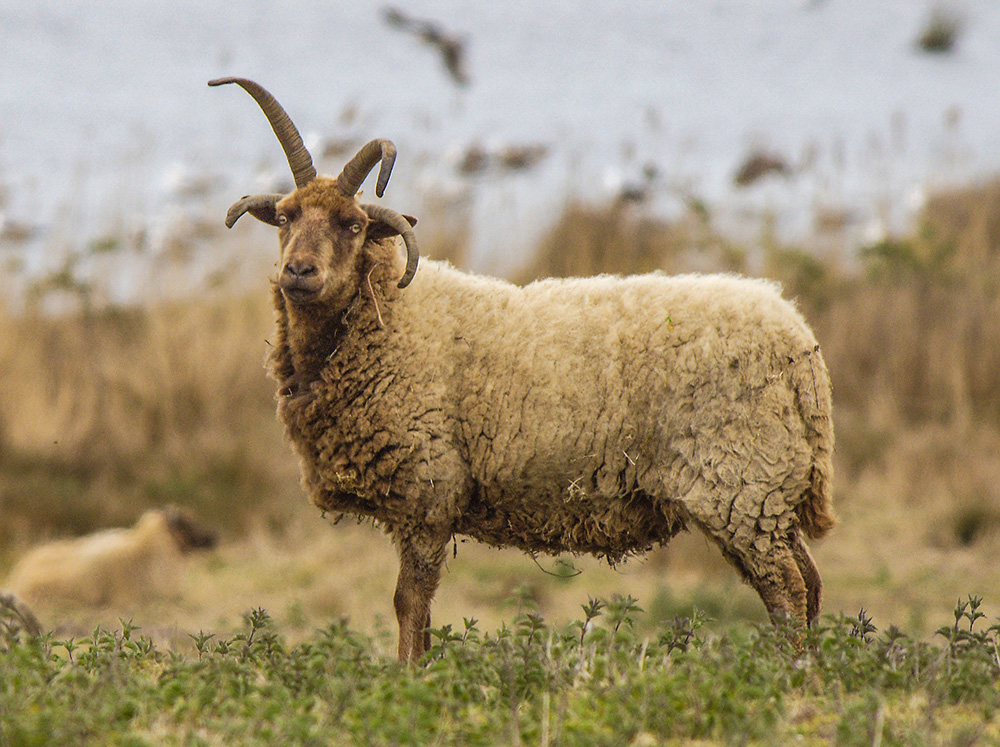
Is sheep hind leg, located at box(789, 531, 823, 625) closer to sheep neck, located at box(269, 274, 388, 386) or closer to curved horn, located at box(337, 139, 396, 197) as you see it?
sheep neck, located at box(269, 274, 388, 386)

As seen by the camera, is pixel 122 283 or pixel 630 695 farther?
pixel 122 283

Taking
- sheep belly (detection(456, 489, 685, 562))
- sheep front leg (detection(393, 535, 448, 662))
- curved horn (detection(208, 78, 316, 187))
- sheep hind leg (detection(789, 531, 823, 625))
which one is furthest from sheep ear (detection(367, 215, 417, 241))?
sheep hind leg (detection(789, 531, 823, 625))

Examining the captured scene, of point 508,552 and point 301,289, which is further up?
point 301,289

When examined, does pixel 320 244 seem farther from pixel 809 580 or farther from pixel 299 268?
pixel 809 580

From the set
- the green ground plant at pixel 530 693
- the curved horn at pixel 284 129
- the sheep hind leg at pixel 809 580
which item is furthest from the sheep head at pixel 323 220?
the sheep hind leg at pixel 809 580

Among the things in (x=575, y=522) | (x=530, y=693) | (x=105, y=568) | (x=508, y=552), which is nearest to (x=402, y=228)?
(x=575, y=522)

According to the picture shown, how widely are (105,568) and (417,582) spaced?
631cm

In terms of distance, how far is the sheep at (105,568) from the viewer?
10.1 m

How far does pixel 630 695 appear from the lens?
3.47m

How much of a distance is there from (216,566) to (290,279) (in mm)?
7151

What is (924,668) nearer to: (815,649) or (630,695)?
(815,649)

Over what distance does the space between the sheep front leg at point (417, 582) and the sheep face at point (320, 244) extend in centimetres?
120

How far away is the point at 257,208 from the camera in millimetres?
5383

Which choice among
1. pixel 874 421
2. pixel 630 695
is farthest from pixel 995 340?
pixel 630 695
